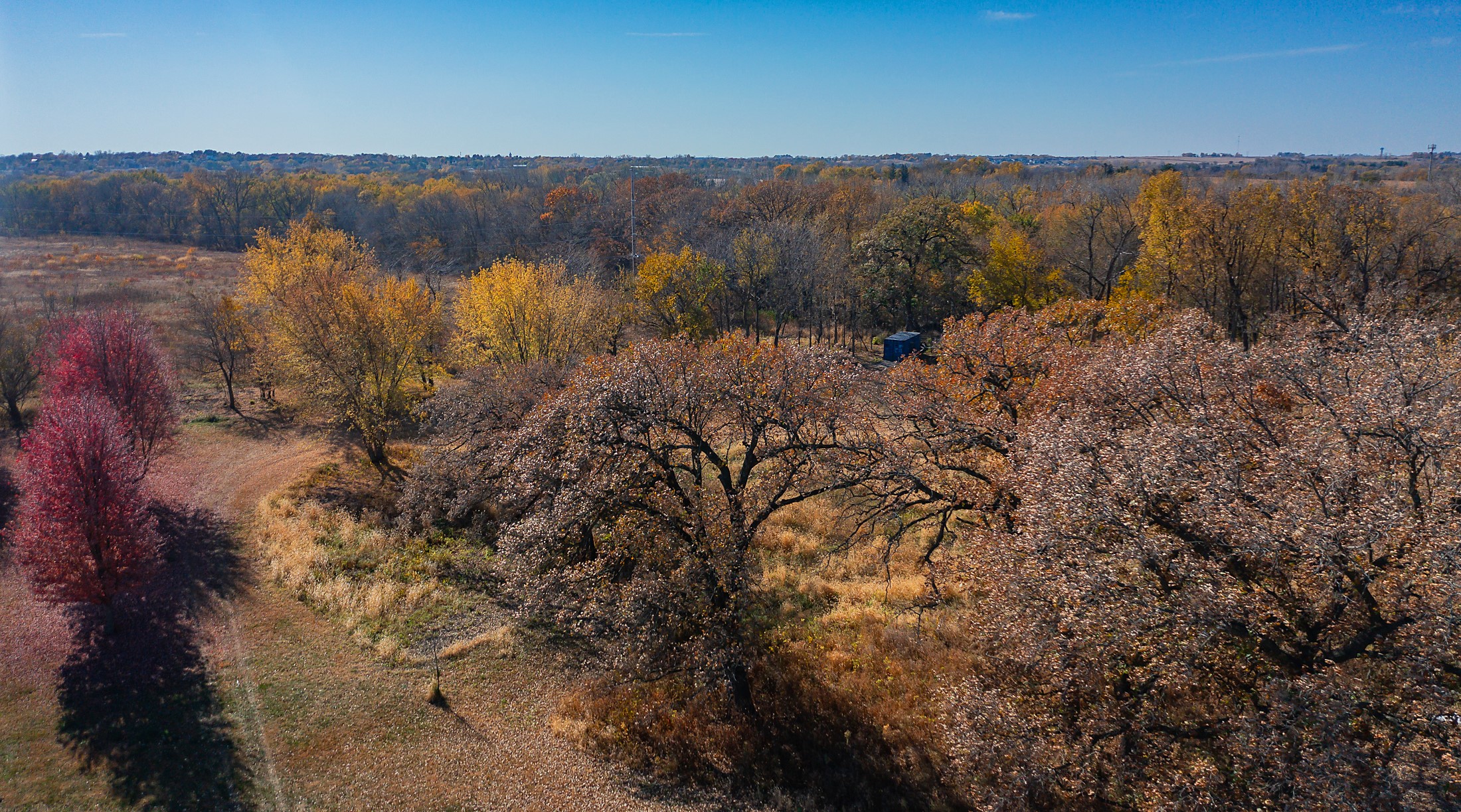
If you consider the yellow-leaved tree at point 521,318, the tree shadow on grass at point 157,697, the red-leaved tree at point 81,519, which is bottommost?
the tree shadow on grass at point 157,697

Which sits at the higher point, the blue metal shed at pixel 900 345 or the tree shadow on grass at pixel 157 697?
the blue metal shed at pixel 900 345

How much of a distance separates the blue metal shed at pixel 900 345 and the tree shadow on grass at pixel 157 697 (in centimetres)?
3183

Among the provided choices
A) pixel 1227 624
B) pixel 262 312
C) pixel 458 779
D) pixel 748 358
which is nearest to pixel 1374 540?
pixel 1227 624

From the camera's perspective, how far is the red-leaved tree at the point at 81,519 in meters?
16.5

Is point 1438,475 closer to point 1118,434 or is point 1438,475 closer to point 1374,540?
point 1374,540

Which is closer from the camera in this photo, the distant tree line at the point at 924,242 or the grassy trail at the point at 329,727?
the grassy trail at the point at 329,727

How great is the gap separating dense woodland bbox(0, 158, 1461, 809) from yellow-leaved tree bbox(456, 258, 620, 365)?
0.55ft

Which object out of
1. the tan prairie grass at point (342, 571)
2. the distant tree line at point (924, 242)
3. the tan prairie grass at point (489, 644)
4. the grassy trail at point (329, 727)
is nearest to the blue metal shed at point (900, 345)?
the distant tree line at point (924, 242)

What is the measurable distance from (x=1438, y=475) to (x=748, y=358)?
34.6 ft

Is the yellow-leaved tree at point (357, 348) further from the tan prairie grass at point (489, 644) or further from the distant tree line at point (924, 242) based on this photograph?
the tan prairie grass at point (489, 644)

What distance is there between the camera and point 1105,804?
34.1ft

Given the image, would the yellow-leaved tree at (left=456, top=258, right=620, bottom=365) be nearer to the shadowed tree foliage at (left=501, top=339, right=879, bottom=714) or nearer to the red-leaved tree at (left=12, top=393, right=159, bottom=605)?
the red-leaved tree at (left=12, top=393, right=159, bottom=605)

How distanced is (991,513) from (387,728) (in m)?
13.0

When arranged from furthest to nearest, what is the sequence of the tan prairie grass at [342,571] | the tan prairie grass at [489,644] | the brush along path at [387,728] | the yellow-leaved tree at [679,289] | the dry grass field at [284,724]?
the yellow-leaved tree at [679,289] → the tan prairie grass at [342,571] → the tan prairie grass at [489,644] → the dry grass field at [284,724] → the brush along path at [387,728]
